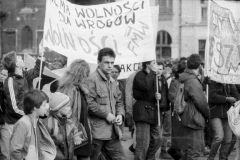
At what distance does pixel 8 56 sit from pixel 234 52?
141 inches

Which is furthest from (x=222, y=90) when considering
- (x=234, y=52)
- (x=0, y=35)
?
(x=0, y=35)

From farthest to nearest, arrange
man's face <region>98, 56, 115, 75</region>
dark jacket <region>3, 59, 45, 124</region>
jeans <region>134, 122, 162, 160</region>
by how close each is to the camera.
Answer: jeans <region>134, 122, 162, 160</region>
dark jacket <region>3, 59, 45, 124</region>
man's face <region>98, 56, 115, 75</region>

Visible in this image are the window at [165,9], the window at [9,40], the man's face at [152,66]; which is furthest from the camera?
the window at [165,9]

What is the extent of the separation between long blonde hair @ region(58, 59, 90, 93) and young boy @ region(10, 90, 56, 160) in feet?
4.20

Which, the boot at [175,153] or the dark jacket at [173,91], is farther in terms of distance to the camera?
the dark jacket at [173,91]

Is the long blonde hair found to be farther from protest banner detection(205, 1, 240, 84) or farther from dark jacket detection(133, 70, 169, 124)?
protest banner detection(205, 1, 240, 84)

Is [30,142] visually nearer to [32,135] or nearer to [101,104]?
[32,135]

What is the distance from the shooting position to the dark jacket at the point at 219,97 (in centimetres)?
963

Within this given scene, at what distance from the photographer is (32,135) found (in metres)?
5.69

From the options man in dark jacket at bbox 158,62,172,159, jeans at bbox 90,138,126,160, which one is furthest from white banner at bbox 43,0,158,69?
jeans at bbox 90,138,126,160

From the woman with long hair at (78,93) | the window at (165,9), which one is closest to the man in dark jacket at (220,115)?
the woman with long hair at (78,93)

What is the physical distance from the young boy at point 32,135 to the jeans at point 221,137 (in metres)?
4.18

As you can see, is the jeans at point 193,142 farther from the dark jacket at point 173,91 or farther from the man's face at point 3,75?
the man's face at point 3,75

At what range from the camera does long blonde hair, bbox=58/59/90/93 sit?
23.5 ft
